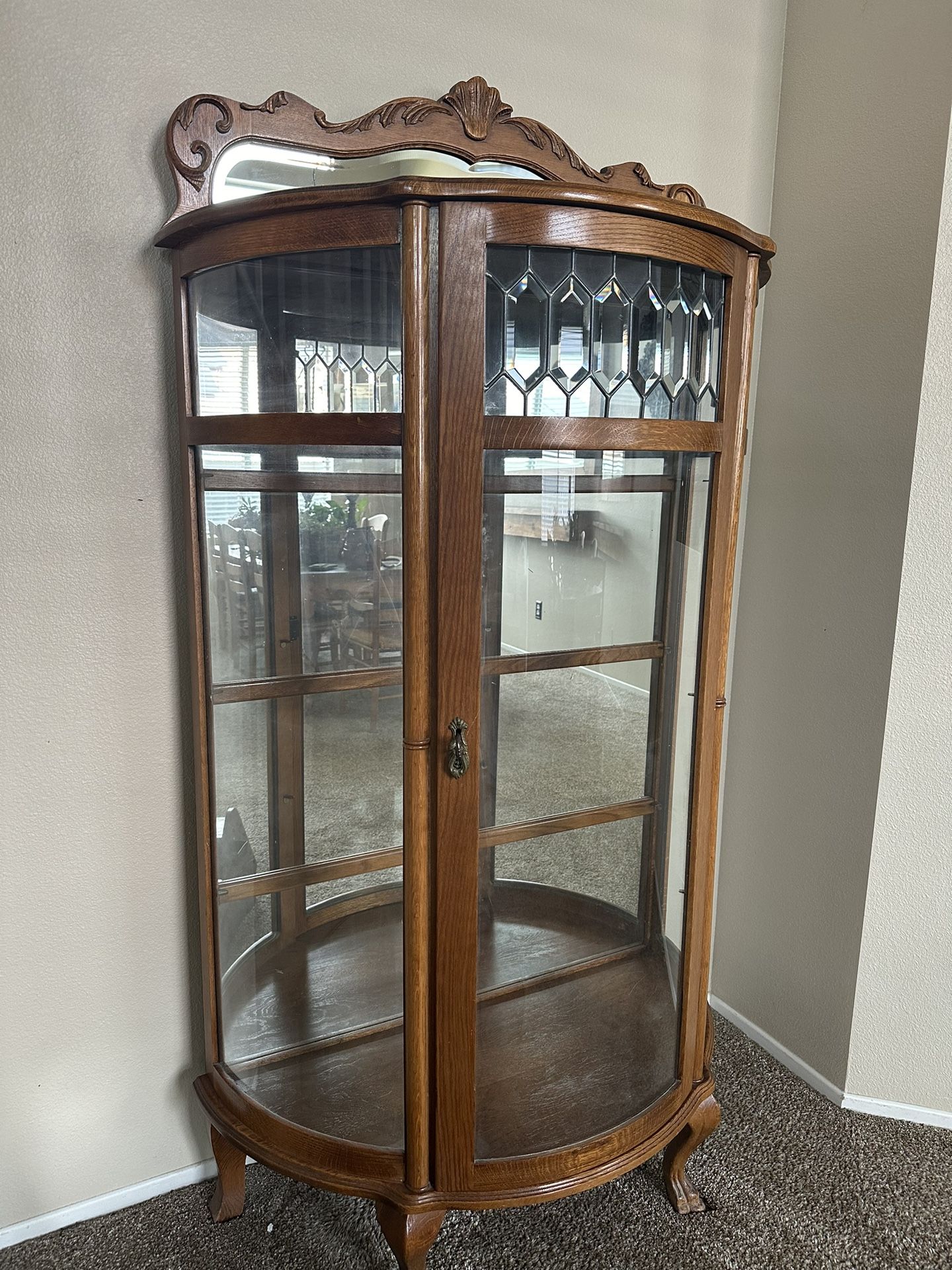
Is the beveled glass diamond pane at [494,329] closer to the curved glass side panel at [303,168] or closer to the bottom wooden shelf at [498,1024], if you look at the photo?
the curved glass side panel at [303,168]

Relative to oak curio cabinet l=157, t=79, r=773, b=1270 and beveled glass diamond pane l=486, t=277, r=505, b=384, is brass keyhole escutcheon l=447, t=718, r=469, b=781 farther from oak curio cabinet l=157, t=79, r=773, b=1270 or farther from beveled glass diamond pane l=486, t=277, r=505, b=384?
beveled glass diamond pane l=486, t=277, r=505, b=384

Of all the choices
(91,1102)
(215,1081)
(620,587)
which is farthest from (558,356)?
(91,1102)

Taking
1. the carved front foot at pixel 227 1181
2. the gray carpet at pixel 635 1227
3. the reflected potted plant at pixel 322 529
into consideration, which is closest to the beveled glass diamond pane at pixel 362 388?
the reflected potted plant at pixel 322 529

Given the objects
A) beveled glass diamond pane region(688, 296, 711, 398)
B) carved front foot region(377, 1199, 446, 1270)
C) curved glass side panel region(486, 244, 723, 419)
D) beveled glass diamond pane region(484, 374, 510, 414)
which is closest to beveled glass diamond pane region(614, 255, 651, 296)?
curved glass side panel region(486, 244, 723, 419)

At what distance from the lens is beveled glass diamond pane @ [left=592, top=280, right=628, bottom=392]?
126 cm

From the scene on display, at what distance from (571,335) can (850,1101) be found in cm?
183

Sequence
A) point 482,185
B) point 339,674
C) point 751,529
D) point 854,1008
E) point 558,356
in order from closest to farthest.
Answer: point 482,185
point 558,356
point 339,674
point 854,1008
point 751,529

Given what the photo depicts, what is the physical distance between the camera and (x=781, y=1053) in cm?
221

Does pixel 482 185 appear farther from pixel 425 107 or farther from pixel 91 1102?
pixel 91 1102

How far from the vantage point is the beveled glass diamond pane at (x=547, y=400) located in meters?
1.25

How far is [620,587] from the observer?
1.44m

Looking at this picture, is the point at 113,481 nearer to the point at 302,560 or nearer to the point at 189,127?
the point at 302,560

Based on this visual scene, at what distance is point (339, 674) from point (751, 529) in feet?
4.15

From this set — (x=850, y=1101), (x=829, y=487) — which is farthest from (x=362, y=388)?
(x=850, y=1101)
